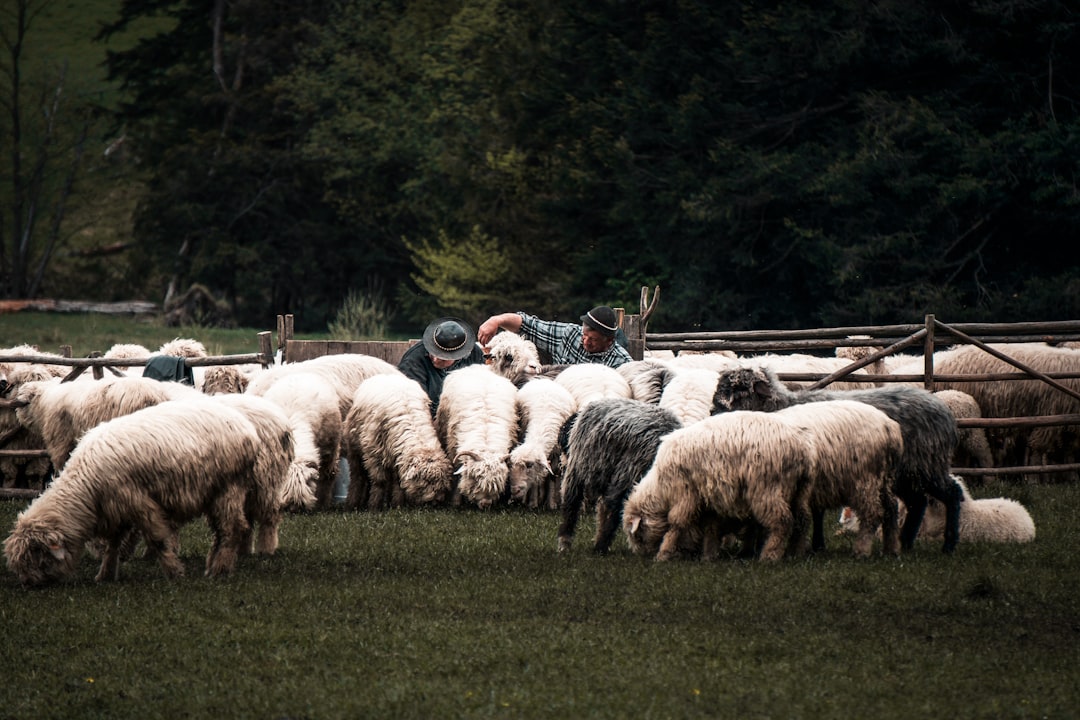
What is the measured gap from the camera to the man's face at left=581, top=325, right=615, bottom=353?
15141 mm

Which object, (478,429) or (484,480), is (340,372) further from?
(484,480)

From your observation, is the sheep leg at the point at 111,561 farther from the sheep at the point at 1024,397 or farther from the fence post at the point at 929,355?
the sheep at the point at 1024,397

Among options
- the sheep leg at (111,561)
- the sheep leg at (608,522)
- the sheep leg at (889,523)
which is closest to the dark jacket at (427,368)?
the sheep leg at (608,522)

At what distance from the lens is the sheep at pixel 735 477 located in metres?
9.60

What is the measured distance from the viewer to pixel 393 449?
43.7 feet

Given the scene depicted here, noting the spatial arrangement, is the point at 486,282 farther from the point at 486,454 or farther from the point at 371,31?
the point at 486,454

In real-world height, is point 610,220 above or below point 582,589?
above

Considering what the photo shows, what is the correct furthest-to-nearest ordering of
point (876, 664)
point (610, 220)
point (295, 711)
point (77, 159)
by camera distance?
point (77, 159) < point (610, 220) < point (876, 664) < point (295, 711)

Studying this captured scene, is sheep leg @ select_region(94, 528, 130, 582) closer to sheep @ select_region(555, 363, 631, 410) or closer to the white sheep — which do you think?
the white sheep

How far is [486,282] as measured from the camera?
46062mm

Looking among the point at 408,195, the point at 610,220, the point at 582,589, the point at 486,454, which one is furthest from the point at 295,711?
the point at 408,195

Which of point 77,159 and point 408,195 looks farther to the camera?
point 77,159

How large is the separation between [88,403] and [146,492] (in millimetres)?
3990

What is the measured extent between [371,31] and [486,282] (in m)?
17.5
